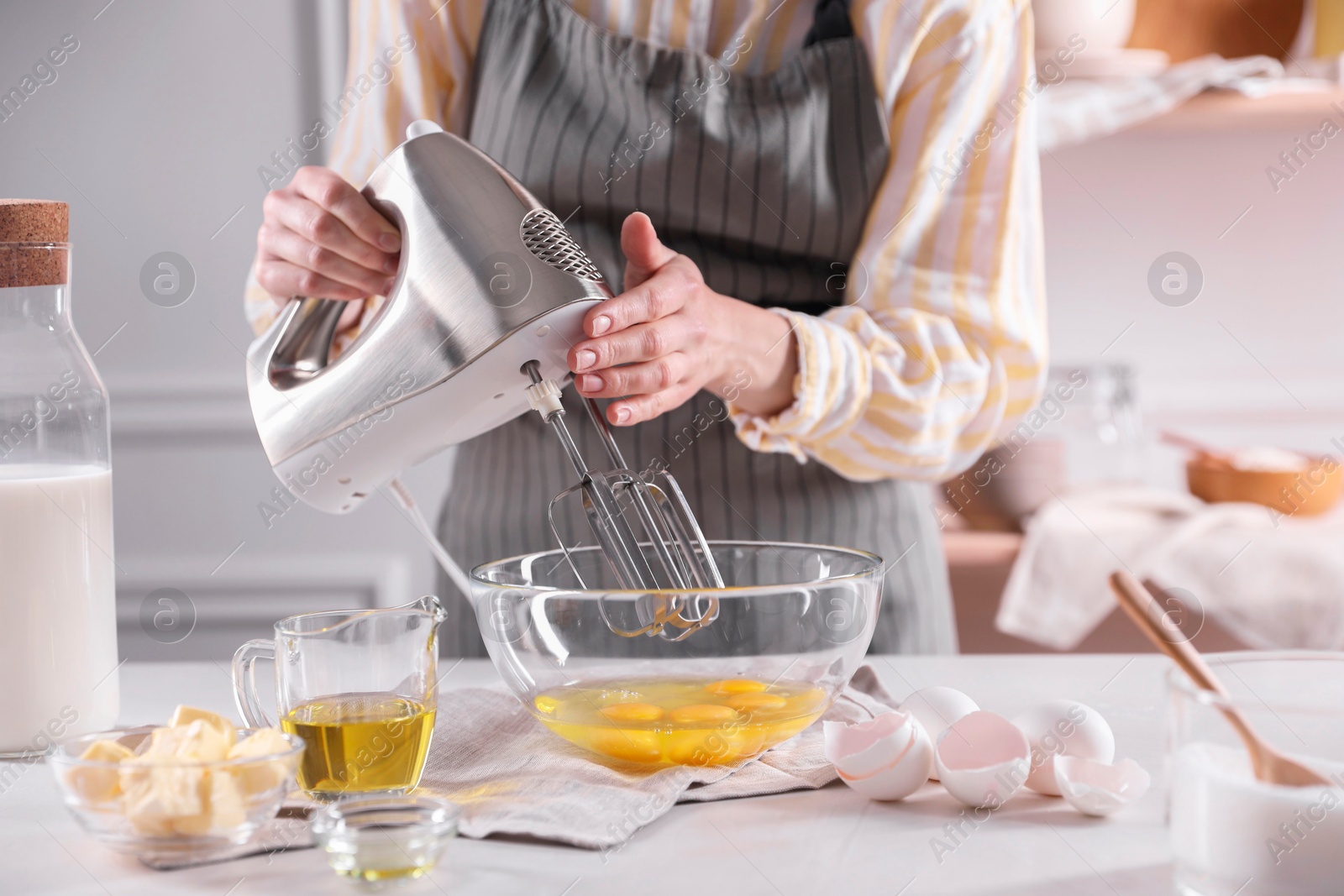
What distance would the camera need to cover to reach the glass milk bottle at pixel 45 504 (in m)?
0.54

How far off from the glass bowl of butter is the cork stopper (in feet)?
0.76

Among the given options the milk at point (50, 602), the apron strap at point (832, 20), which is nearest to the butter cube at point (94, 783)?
the milk at point (50, 602)

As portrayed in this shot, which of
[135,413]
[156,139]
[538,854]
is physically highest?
[156,139]

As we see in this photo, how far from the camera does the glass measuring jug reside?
0.47 m

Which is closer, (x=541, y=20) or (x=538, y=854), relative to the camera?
(x=538, y=854)

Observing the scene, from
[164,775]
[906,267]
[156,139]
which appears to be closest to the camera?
[164,775]

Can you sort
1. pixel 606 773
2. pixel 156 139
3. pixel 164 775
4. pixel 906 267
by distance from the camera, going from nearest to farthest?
pixel 164 775 < pixel 606 773 < pixel 906 267 < pixel 156 139

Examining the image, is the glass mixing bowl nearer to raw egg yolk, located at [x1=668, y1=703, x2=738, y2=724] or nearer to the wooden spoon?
raw egg yolk, located at [x1=668, y1=703, x2=738, y2=724]

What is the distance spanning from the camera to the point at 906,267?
0.87 metres

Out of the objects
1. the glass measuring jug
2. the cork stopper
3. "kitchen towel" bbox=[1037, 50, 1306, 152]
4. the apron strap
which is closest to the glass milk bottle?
the cork stopper

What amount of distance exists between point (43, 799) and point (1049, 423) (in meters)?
1.50

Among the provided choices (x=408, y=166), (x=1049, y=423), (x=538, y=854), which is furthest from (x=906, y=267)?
(x=1049, y=423)

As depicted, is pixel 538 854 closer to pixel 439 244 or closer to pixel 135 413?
pixel 439 244

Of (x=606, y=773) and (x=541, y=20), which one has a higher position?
(x=541, y=20)
